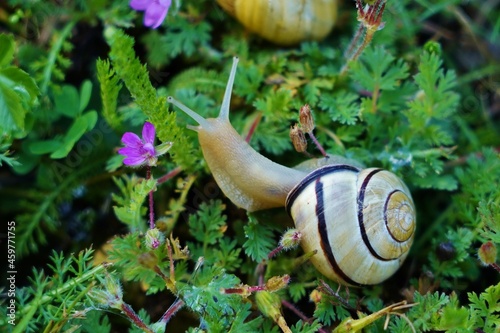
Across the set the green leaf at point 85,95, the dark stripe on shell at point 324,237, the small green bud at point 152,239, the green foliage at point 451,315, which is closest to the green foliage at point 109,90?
the green leaf at point 85,95

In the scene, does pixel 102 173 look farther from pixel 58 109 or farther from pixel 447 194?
pixel 447 194

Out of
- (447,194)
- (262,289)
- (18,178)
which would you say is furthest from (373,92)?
(18,178)

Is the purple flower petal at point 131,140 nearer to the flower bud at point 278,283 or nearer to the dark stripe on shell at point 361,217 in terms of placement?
the flower bud at point 278,283

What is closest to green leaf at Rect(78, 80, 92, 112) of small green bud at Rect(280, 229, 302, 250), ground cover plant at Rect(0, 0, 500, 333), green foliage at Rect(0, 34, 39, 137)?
ground cover plant at Rect(0, 0, 500, 333)

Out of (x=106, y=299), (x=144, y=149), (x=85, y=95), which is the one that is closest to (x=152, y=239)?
(x=106, y=299)

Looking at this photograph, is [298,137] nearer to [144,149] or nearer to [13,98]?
[144,149]
